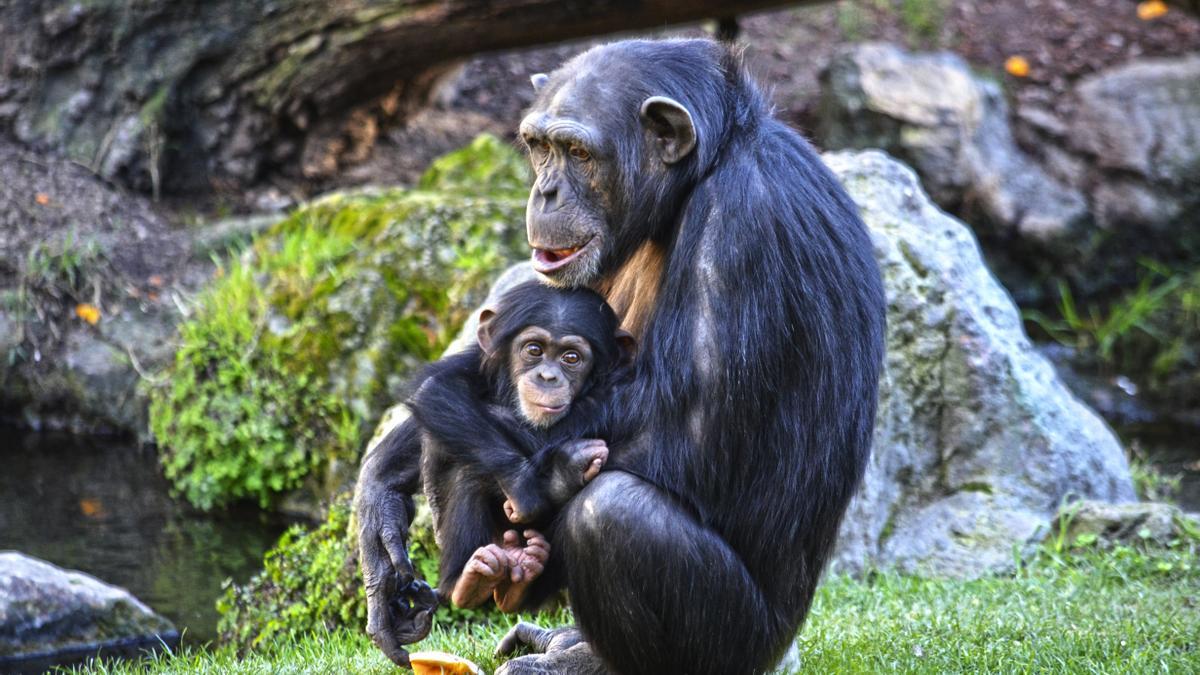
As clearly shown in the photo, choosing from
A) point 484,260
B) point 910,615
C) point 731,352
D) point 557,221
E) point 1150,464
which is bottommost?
point 1150,464

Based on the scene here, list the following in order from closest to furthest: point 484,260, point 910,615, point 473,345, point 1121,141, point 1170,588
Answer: point 473,345
point 910,615
point 1170,588
point 484,260
point 1121,141

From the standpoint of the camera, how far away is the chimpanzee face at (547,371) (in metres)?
4.77

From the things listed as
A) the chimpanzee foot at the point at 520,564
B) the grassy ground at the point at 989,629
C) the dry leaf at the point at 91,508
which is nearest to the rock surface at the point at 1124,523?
the grassy ground at the point at 989,629

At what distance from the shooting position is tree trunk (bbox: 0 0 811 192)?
39.1 feet

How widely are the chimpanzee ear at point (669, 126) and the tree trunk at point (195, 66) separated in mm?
7109

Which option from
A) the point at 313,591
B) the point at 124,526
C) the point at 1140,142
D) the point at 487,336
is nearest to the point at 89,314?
the point at 124,526

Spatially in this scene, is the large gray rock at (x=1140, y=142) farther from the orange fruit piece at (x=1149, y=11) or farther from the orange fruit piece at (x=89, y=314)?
the orange fruit piece at (x=89, y=314)

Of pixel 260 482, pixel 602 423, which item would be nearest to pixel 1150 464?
pixel 260 482

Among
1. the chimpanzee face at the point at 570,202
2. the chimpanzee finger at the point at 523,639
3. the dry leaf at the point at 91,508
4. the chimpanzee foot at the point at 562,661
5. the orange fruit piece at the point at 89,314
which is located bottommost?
the dry leaf at the point at 91,508

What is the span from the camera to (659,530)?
4383 millimetres

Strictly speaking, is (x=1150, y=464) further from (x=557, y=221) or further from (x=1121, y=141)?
(x=557, y=221)

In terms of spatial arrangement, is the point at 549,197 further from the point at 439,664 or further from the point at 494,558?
the point at 439,664

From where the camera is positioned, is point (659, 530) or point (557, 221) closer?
point (659, 530)

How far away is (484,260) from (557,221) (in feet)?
14.3
